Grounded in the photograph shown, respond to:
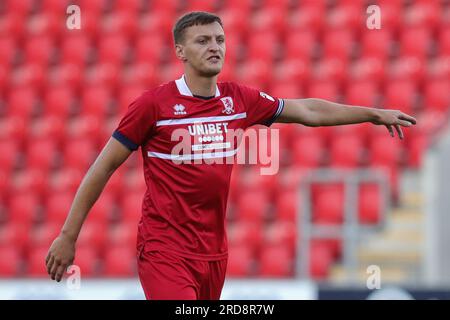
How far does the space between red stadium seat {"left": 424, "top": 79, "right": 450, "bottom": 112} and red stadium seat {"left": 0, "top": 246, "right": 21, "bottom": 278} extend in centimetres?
410

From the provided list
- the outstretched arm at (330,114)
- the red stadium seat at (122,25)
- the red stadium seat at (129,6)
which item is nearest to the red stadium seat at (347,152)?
the red stadium seat at (122,25)

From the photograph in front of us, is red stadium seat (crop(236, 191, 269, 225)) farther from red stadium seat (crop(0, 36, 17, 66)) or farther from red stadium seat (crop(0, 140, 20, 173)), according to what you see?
red stadium seat (crop(0, 36, 17, 66))

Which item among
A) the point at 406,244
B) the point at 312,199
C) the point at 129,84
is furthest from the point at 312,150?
the point at 129,84

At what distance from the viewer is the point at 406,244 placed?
888cm

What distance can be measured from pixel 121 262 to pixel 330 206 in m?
1.96

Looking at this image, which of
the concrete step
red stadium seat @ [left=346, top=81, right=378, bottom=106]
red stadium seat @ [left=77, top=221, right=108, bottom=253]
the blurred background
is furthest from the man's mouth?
red stadium seat @ [left=346, top=81, right=378, bottom=106]

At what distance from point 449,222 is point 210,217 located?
444cm

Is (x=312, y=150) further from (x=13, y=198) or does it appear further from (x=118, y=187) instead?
(x=13, y=198)

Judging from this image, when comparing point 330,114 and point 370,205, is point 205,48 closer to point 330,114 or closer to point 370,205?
point 330,114

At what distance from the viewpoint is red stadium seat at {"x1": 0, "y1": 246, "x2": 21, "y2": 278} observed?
32.1ft

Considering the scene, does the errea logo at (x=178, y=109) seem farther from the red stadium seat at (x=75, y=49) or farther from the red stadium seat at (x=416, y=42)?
the red stadium seat at (x=75, y=49)

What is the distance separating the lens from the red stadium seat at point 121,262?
954 cm
